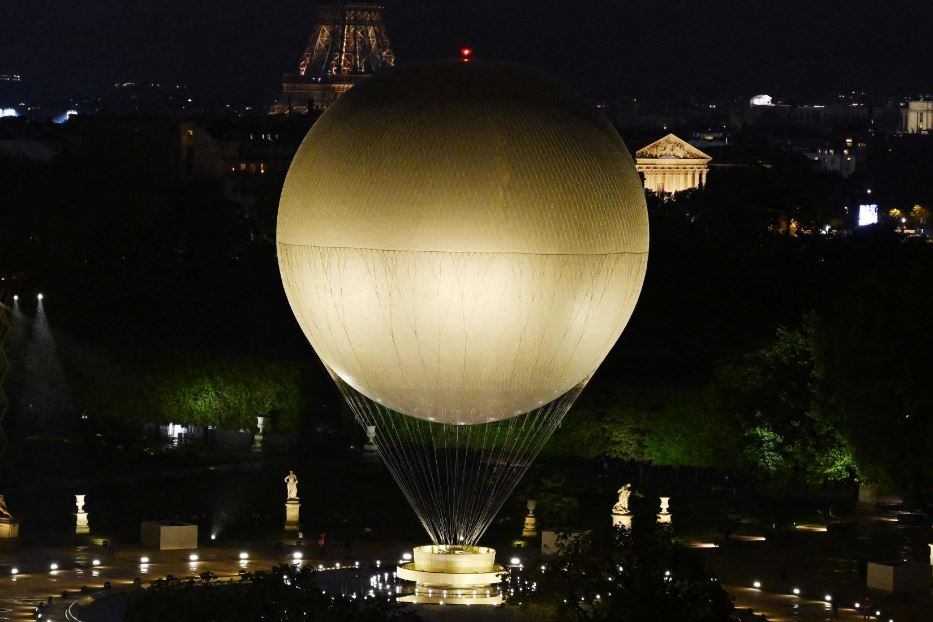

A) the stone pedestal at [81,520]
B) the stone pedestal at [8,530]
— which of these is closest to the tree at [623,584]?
the stone pedestal at [8,530]

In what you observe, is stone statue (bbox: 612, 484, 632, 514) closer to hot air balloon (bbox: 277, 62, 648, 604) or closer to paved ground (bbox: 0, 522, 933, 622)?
paved ground (bbox: 0, 522, 933, 622)

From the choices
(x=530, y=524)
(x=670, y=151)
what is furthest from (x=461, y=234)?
(x=670, y=151)

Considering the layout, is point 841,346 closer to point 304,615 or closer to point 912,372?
point 912,372

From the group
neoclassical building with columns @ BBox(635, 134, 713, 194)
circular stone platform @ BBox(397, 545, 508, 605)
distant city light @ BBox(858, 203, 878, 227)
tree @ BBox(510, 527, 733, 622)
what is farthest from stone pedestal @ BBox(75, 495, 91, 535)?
distant city light @ BBox(858, 203, 878, 227)

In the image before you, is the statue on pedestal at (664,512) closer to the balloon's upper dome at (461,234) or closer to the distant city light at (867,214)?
the balloon's upper dome at (461,234)

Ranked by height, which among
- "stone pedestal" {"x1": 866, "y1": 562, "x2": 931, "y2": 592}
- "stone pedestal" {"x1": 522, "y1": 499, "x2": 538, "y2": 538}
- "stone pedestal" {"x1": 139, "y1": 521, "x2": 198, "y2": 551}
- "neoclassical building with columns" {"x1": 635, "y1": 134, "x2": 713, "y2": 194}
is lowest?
"stone pedestal" {"x1": 866, "y1": 562, "x2": 931, "y2": 592}
